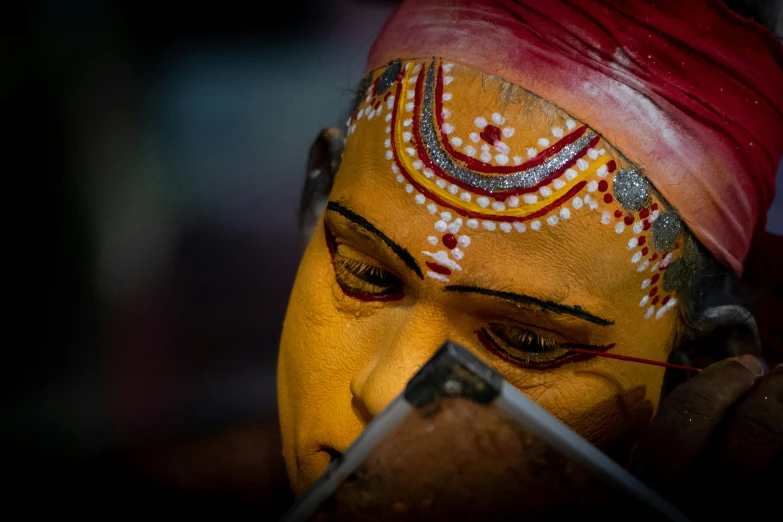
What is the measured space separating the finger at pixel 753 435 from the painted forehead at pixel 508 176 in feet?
0.58

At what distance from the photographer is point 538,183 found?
753mm

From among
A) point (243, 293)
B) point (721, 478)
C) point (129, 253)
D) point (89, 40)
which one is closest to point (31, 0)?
point (89, 40)

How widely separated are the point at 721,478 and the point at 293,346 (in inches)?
22.5

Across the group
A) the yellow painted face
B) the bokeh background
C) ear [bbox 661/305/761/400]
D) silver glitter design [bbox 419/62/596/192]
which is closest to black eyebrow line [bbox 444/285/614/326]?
the yellow painted face

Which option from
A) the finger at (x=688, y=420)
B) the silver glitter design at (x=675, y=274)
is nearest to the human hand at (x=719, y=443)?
→ the finger at (x=688, y=420)

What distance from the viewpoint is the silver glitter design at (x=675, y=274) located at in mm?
829

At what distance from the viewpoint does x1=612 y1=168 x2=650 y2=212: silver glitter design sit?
0.77 metres

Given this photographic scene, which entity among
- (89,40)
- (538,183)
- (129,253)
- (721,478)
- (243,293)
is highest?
(538,183)

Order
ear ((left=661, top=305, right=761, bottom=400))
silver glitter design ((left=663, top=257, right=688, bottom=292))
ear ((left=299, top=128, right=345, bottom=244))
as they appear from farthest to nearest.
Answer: ear ((left=299, top=128, right=345, bottom=244)) < ear ((left=661, top=305, right=761, bottom=400)) < silver glitter design ((left=663, top=257, right=688, bottom=292))

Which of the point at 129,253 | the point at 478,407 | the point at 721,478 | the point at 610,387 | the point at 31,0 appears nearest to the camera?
the point at 478,407

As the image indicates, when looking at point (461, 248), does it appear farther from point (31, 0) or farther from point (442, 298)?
point (31, 0)

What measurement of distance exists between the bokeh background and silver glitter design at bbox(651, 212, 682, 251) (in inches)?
30.3

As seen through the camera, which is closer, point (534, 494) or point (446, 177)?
point (534, 494)

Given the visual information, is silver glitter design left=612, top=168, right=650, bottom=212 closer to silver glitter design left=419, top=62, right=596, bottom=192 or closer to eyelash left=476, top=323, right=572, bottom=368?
silver glitter design left=419, top=62, right=596, bottom=192
